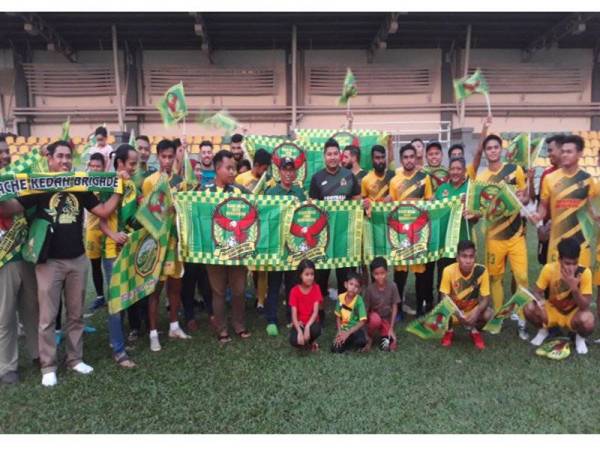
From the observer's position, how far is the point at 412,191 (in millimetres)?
5340

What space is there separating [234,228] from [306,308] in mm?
1079

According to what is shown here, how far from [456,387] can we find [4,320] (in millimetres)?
3658

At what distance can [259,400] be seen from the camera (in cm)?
343

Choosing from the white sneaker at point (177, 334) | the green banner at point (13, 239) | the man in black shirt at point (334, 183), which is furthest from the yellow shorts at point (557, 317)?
the green banner at point (13, 239)

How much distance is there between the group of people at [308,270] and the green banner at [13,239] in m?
0.04

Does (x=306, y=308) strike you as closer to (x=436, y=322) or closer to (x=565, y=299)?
(x=436, y=322)

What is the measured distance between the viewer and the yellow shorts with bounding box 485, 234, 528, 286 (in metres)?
4.81

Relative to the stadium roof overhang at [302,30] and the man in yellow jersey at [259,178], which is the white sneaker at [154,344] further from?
the stadium roof overhang at [302,30]

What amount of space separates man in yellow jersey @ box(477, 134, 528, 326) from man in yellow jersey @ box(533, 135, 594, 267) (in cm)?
28

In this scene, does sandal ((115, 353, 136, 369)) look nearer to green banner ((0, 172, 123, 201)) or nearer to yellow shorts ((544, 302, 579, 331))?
green banner ((0, 172, 123, 201))

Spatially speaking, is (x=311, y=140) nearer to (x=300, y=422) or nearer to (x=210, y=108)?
(x=300, y=422)

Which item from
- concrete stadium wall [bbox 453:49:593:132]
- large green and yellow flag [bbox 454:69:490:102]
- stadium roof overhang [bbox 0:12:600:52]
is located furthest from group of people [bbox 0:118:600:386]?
concrete stadium wall [bbox 453:49:593:132]

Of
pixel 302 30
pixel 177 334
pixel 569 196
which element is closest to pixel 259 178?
pixel 177 334

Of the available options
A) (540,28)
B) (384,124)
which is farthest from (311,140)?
(540,28)
